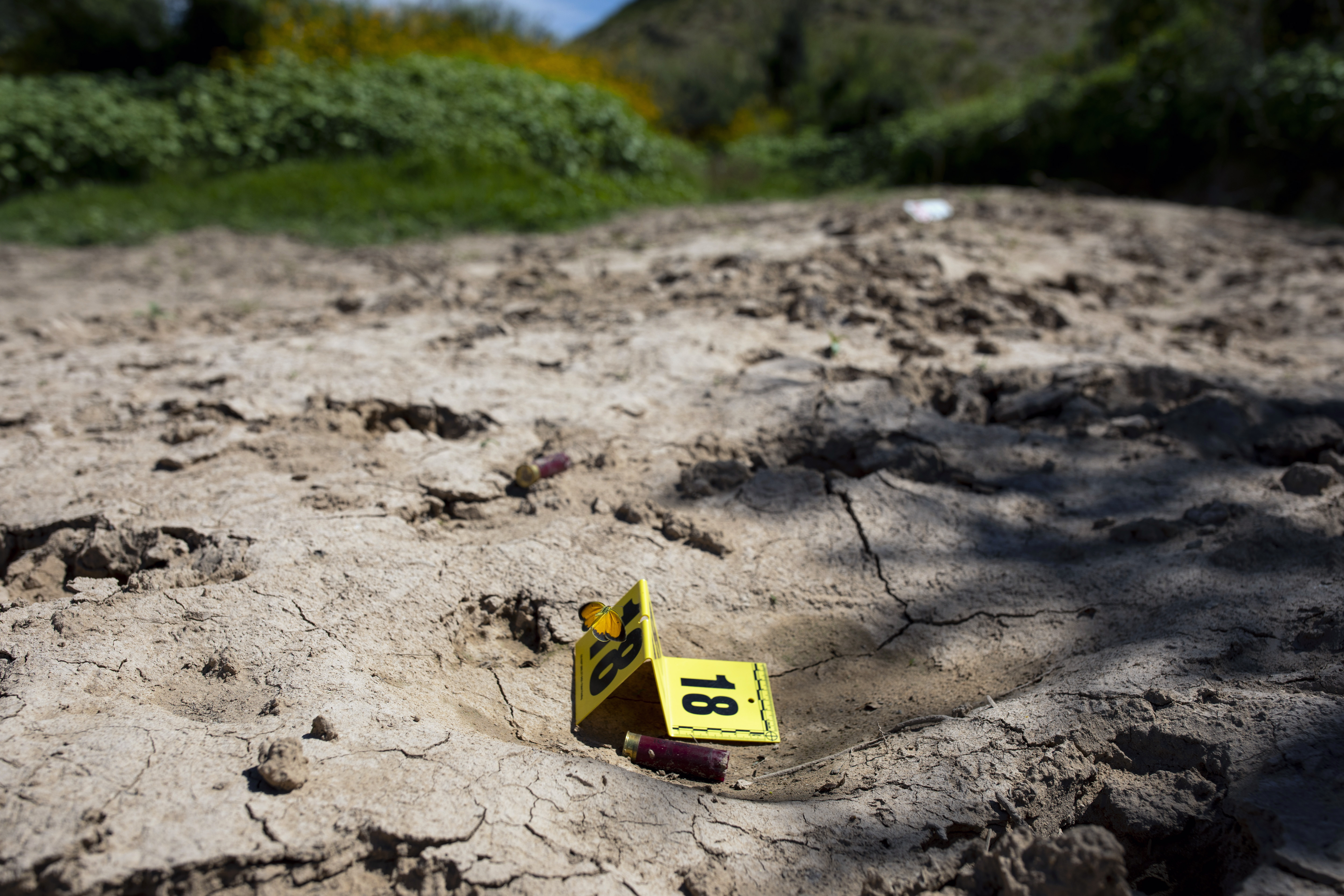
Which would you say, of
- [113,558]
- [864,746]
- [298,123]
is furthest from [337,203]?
[864,746]

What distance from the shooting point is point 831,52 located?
15.3m

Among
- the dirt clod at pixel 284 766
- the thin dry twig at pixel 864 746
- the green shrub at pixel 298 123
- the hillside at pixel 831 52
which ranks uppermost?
the hillside at pixel 831 52

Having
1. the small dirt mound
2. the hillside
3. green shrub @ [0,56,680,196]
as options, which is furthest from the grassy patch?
the hillside

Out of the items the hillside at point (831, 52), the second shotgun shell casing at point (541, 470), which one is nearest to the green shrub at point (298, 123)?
the hillside at point (831, 52)

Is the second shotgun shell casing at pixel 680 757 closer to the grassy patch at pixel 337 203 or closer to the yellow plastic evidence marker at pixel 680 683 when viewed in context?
the yellow plastic evidence marker at pixel 680 683

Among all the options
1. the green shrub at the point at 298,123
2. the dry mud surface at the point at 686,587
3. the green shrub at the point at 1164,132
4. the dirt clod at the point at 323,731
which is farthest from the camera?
the green shrub at the point at 298,123

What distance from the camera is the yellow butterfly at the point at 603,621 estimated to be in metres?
1.82

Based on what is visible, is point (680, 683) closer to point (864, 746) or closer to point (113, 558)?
point (864, 746)

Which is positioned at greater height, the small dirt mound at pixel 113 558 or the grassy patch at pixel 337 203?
the grassy patch at pixel 337 203

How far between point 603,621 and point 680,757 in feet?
1.08

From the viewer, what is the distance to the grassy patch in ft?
20.0

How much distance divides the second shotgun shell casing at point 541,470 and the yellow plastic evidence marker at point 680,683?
71 cm

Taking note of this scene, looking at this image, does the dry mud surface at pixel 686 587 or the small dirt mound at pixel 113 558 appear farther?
the small dirt mound at pixel 113 558

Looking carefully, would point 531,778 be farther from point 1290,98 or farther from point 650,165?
point 1290,98
